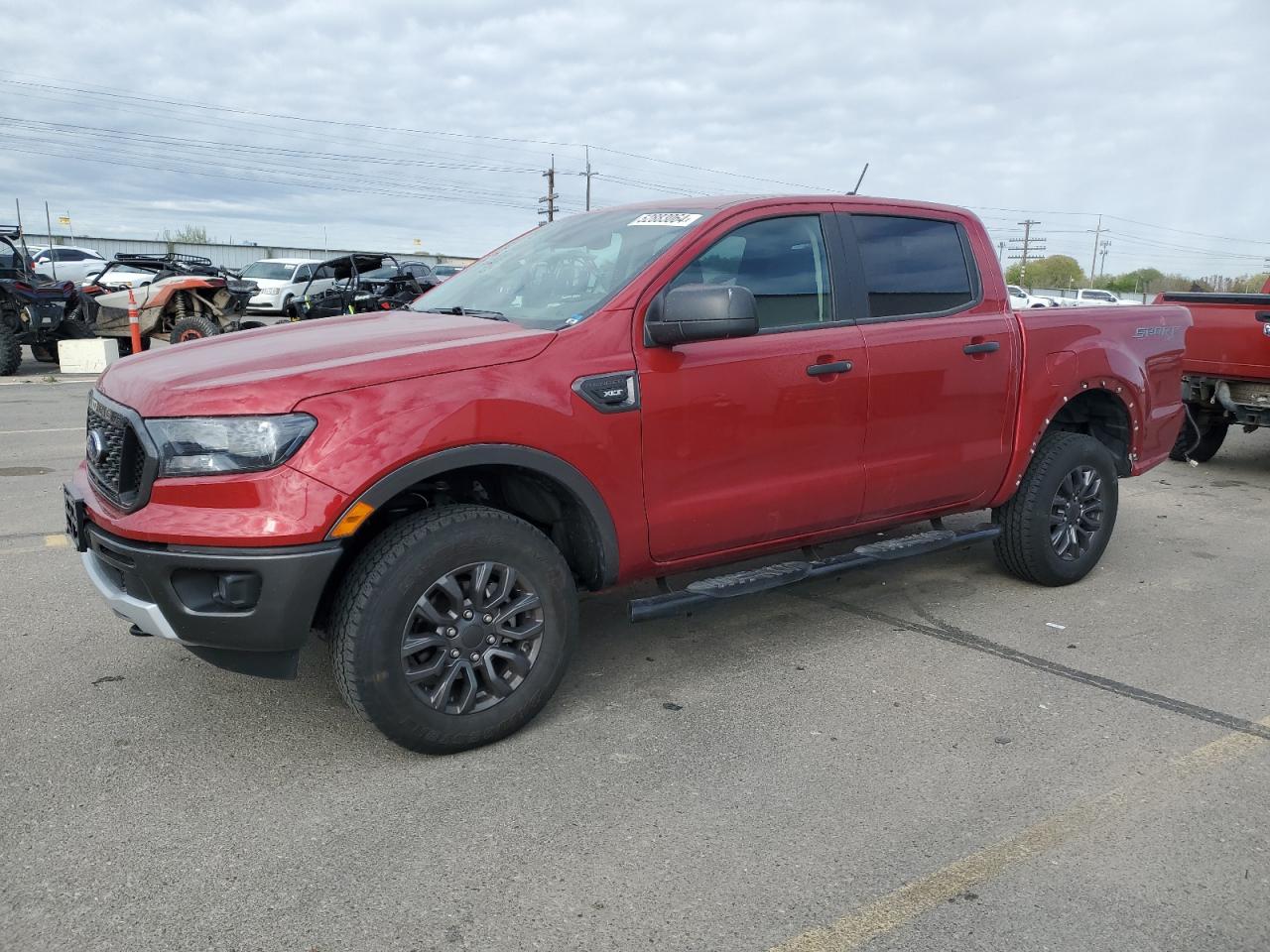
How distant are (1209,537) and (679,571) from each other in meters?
4.23

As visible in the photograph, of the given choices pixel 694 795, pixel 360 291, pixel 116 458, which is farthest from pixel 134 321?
pixel 694 795

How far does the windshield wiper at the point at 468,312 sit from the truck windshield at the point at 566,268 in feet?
0.05

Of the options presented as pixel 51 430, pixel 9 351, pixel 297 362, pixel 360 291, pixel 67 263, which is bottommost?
pixel 51 430

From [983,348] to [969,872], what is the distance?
8.35ft

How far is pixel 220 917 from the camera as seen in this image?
245cm

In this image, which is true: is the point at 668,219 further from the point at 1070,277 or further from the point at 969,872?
the point at 1070,277

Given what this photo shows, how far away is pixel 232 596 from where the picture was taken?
2.90 metres

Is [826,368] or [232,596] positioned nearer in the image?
[232,596]

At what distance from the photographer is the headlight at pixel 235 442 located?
9.47 ft

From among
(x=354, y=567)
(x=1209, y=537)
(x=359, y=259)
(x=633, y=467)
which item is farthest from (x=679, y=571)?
(x=359, y=259)

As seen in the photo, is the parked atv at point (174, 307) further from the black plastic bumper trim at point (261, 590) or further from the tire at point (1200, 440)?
the black plastic bumper trim at point (261, 590)

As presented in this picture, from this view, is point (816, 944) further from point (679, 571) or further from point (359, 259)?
point (359, 259)

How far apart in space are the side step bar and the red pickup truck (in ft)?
0.05

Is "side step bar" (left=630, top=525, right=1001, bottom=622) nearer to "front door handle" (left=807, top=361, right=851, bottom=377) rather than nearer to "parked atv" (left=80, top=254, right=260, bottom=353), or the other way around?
"front door handle" (left=807, top=361, right=851, bottom=377)
